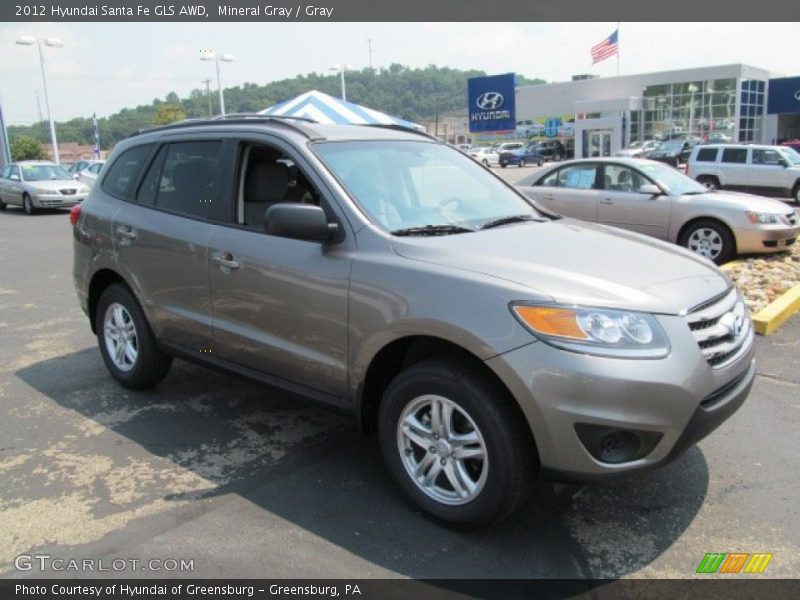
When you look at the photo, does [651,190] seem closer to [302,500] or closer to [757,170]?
[302,500]

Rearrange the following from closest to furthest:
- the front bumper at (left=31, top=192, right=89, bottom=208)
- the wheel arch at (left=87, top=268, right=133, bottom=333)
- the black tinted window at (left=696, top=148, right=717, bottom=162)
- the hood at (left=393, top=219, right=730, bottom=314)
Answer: the hood at (left=393, top=219, right=730, bottom=314)
the wheel arch at (left=87, top=268, right=133, bottom=333)
the black tinted window at (left=696, top=148, right=717, bottom=162)
the front bumper at (left=31, top=192, right=89, bottom=208)

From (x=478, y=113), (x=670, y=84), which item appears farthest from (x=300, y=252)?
(x=670, y=84)

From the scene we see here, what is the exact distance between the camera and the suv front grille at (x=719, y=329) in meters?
2.88

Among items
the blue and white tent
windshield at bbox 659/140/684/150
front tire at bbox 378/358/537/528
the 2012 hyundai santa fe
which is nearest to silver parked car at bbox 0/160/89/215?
the blue and white tent

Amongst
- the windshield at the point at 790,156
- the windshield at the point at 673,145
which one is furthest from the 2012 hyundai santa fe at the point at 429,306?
the windshield at the point at 673,145

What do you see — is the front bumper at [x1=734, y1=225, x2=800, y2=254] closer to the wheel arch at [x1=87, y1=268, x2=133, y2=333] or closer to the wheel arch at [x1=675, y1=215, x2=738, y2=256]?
the wheel arch at [x1=675, y1=215, x2=738, y2=256]

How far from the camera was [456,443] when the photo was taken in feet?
9.92

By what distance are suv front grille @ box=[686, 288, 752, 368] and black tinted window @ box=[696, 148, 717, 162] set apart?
17433 millimetres

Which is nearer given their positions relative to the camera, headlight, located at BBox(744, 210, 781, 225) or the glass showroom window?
headlight, located at BBox(744, 210, 781, 225)

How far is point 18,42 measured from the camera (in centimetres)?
2952

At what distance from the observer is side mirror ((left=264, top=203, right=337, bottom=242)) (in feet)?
10.7

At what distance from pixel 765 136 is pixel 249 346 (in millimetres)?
50878

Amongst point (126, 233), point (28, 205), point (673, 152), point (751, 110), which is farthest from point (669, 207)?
point (751, 110)

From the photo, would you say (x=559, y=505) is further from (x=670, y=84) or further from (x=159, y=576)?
(x=670, y=84)
